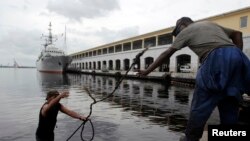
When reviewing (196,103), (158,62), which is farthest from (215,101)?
(158,62)

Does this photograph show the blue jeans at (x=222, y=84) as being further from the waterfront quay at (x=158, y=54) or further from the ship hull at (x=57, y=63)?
the ship hull at (x=57, y=63)

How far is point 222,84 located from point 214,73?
0.53 ft

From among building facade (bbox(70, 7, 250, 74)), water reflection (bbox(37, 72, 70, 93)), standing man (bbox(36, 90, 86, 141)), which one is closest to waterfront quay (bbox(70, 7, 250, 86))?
building facade (bbox(70, 7, 250, 74))

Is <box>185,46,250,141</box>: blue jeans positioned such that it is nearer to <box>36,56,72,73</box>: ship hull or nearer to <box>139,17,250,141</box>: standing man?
<box>139,17,250,141</box>: standing man

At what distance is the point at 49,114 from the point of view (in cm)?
492

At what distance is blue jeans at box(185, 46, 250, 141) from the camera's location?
291 cm

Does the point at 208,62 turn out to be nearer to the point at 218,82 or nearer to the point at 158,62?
the point at 218,82

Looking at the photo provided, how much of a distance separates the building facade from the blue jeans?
1112mm

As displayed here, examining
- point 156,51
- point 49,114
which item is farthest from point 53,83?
point 49,114

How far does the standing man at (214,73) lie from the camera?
2.92 metres

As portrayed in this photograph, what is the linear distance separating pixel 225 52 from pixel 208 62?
8.7 inches

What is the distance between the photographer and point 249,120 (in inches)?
336

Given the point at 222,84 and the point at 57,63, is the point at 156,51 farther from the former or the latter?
the point at 222,84

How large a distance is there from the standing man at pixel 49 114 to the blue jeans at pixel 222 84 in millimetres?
2461
